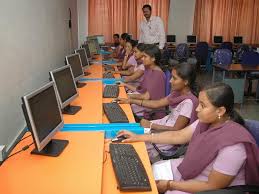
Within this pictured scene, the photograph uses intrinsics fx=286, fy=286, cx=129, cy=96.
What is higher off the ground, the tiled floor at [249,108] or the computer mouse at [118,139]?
the computer mouse at [118,139]

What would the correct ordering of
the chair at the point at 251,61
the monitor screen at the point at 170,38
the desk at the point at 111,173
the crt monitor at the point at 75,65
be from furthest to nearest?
the monitor screen at the point at 170,38 < the chair at the point at 251,61 < the crt monitor at the point at 75,65 < the desk at the point at 111,173

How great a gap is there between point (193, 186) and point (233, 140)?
1.13 ft

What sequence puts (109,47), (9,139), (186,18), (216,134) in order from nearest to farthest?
(216,134)
(9,139)
(109,47)
(186,18)

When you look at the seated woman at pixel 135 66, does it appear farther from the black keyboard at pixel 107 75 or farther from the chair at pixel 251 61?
the chair at pixel 251 61

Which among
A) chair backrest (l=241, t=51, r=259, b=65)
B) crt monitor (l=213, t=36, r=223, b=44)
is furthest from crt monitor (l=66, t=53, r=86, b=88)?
crt monitor (l=213, t=36, r=223, b=44)

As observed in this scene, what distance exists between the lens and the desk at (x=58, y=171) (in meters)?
1.28

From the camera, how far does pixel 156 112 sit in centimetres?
292

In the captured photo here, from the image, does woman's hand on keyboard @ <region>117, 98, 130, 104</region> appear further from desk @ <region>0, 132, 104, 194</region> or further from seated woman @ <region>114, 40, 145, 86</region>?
desk @ <region>0, 132, 104, 194</region>

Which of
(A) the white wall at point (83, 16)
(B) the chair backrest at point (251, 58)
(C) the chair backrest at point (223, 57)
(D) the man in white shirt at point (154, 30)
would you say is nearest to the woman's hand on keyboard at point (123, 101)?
(D) the man in white shirt at point (154, 30)

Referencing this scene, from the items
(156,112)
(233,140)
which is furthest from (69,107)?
(233,140)

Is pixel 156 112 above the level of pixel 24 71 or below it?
below

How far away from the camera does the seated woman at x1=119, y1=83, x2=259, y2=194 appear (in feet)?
4.59

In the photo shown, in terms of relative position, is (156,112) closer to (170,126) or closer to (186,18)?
(170,126)

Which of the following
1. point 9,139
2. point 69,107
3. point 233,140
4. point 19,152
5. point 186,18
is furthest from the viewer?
point 186,18
